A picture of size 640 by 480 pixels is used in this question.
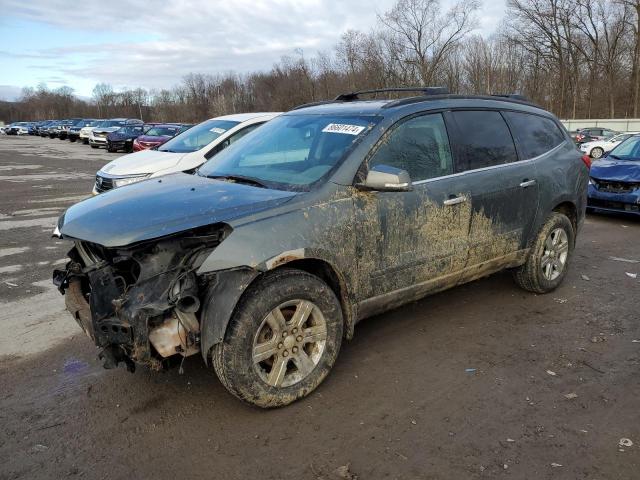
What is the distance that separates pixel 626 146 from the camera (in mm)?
10578

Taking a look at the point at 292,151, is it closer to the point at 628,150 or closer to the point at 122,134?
the point at 628,150

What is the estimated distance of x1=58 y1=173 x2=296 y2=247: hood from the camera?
2955 mm

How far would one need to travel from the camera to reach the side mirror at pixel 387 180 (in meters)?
3.44

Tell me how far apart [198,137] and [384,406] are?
22.9 feet

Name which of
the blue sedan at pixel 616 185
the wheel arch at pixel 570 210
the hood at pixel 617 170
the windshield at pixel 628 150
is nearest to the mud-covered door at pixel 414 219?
the wheel arch at pixel 570 210

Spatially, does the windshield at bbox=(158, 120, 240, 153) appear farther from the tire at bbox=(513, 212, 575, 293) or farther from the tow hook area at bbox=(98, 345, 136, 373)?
the tow hook area at bbox=(98, 345, 136, 373)

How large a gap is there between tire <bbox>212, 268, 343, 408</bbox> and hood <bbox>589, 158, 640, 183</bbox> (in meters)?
7.68

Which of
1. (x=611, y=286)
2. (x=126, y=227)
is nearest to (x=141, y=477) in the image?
(x=126, y=227)

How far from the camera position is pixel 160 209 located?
315cm

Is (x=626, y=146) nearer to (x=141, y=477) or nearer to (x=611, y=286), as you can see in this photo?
(x=611, y=286)

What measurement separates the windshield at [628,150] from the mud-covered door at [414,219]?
7.56 m

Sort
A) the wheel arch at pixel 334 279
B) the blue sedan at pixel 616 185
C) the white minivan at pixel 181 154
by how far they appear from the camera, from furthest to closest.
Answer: the blue sedan at pixel 616 185, the white minivan at pixel 181 154, the wheel arch at pixel 334 279

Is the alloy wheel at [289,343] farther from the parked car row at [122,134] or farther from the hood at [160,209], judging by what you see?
the parked car row at [122,134]

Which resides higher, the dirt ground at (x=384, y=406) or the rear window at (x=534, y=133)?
the rear window at (x=534, y=133)
